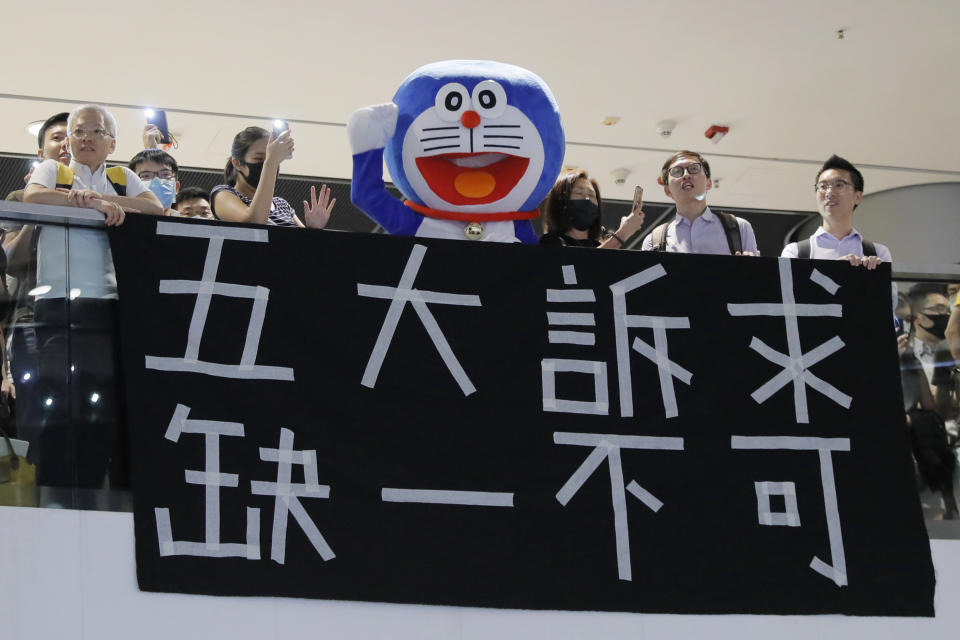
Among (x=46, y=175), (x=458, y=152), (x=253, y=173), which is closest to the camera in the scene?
(x=46, y=175)

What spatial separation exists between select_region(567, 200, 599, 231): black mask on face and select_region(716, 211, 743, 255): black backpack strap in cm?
45

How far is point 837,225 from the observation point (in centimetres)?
407

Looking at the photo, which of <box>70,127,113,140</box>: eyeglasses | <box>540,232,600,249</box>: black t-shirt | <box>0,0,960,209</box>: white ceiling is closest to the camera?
<box>70,127,113,140</box>: eyeglasses

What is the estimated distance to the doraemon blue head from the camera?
12.3 feet

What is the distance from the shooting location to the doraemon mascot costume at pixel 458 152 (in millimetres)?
3721

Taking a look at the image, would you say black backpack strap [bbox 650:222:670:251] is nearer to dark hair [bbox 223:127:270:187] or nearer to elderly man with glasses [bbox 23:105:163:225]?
dark hair [bbox 223:127:270:187]

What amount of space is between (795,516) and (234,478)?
1629 millimetres

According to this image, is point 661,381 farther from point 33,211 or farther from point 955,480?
point 33,211

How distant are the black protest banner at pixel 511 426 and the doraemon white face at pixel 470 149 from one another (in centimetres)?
28

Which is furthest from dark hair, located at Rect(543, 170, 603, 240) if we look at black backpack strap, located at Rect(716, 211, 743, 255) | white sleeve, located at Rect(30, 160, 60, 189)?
white sleeve, located at Rect(30, 160, 60, 189)

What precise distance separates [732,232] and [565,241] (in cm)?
57

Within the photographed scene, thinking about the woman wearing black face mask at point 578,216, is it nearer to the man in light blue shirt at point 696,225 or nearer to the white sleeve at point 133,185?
the man in light blue shirt at point 696,225

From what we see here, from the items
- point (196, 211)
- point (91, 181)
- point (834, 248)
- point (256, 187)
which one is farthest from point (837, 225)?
point (91, 181)

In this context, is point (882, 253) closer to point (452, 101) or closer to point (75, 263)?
point (452, 101)
